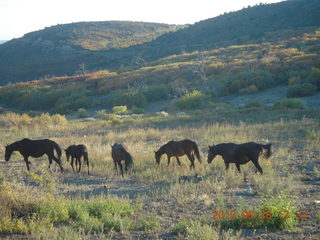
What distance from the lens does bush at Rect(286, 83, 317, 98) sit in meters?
27.9

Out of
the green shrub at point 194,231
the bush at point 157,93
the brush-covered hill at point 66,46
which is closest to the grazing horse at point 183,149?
the green shrub at point 194,231

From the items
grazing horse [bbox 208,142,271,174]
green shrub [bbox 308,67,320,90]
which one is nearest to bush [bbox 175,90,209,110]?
green shrub [bbox 308,67,320,90]

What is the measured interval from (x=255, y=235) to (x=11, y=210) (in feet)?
15.1

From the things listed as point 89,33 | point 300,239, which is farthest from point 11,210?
point 89,33

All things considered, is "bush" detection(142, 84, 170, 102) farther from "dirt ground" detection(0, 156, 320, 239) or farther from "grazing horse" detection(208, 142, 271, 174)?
"grazing horse" detection(208, 142, 271, 174)

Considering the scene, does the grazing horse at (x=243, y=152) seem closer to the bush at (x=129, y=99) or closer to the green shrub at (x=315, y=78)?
the green shrub at (x=315, y=78)

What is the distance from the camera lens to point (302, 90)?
27.8m

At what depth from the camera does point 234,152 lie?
30.8 feet

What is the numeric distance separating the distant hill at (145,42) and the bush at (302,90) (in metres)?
34.0

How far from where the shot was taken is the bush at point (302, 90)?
27.9 meters

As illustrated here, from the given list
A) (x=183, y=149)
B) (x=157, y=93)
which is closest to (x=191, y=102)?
(x=157, y=93)

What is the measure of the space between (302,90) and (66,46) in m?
81.6

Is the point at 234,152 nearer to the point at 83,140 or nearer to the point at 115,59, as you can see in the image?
the point at 83,140

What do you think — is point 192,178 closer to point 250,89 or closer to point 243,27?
point 250,89
